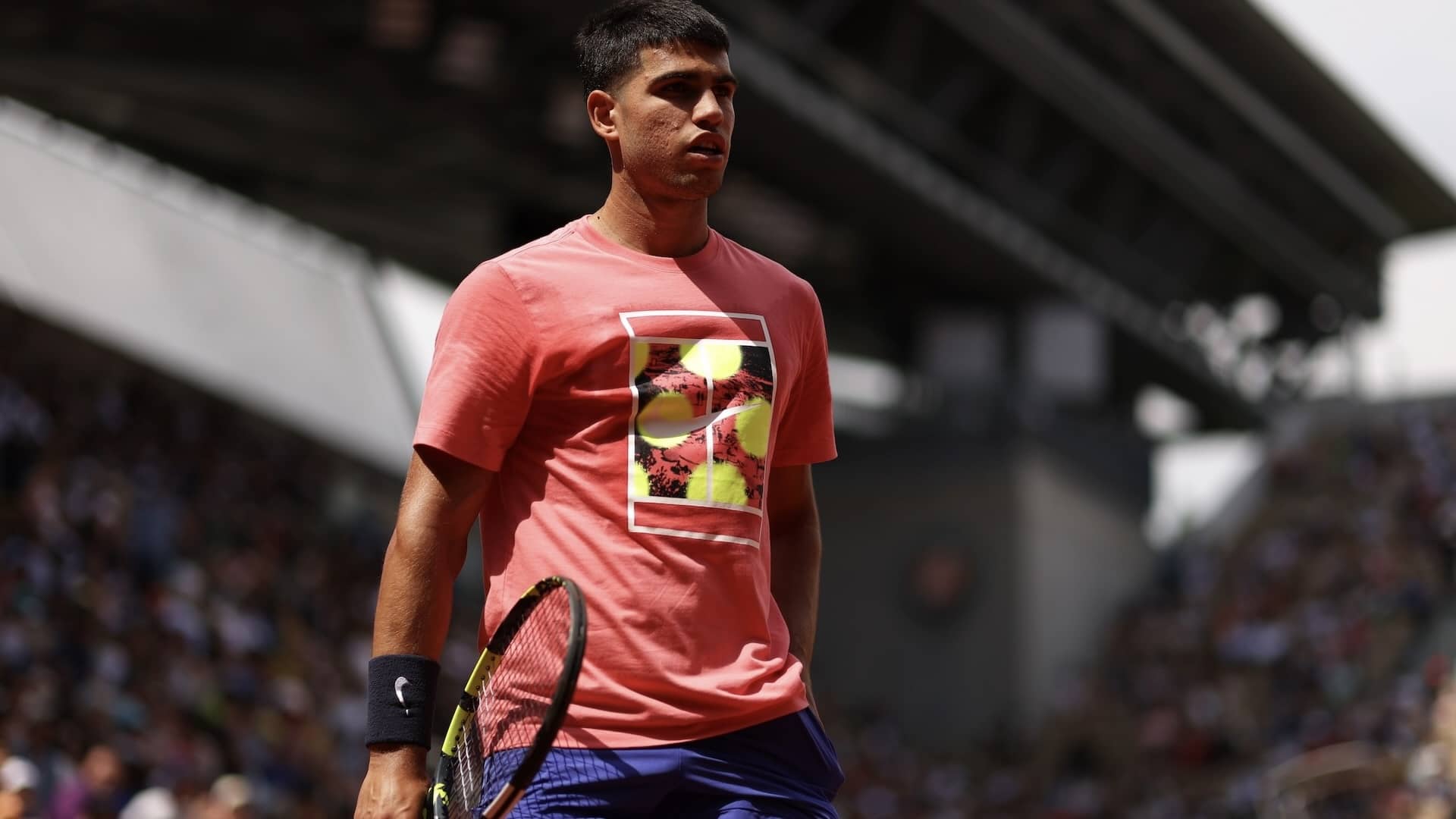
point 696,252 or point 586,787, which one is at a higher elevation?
point 696,252

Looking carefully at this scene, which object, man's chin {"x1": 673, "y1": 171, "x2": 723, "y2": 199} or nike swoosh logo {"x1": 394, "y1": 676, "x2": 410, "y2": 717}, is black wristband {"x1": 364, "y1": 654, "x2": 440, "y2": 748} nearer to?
nike swoosh logo {"x1": 394, "y1": 676, "x2": 410, "y2": 717}

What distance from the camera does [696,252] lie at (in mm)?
3035

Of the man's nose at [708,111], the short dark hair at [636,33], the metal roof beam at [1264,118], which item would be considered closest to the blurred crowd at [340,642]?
the metal roof beam at [1264,118]

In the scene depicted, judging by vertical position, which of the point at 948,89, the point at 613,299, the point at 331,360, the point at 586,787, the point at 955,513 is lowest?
the point at 586,787

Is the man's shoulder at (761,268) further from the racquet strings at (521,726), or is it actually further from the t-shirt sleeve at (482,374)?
the racquet strings at (521,726)

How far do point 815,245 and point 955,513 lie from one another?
16.5 feet

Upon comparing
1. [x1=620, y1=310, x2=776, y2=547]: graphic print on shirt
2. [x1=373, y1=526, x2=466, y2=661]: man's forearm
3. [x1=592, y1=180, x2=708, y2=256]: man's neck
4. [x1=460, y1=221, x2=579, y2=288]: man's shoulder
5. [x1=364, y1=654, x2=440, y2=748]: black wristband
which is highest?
[x1=592, y1=180, x2=708, y2=256]: man's neck

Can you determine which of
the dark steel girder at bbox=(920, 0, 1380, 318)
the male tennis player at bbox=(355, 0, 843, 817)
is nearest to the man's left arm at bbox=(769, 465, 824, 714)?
the male tennis player at bbox=(355, 0, 843, 817)

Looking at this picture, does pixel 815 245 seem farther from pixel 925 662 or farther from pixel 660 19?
pixel 660 19

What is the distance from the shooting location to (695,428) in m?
2.87

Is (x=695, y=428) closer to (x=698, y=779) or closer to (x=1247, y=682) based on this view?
(x=698, y=779)

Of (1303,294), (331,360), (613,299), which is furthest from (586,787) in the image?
(1303,294)

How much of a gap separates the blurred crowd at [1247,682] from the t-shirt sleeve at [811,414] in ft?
59.2

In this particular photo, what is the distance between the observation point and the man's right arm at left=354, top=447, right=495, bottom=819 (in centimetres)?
272
